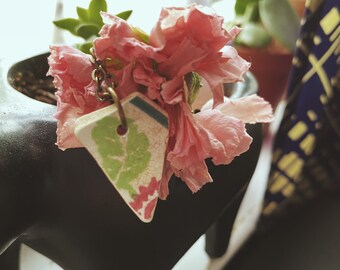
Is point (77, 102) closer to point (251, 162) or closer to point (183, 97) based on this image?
point (183, 97)

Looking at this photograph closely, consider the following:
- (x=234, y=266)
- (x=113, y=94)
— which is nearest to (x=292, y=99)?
(x=234, y=266)

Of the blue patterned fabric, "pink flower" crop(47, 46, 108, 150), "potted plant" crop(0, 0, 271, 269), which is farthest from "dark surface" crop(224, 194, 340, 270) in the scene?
"pink flower" crop(47, 46, 108, 150)

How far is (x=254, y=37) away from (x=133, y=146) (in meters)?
0.46

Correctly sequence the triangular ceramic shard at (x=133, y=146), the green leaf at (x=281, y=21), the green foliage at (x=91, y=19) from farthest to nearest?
the green leaf at (x=281, y=21) → the green foliage at (x=91, y=19) → the triangular ceramic shard at (x=133, y=146)

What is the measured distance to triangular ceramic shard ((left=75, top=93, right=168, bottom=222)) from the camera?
0.19 m

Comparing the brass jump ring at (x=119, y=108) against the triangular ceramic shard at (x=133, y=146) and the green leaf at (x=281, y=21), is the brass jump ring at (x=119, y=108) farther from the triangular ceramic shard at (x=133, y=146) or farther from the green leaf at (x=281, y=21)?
the green leaf at (x=281, y=21)

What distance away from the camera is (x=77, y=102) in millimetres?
216

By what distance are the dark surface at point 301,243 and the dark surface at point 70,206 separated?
16cm

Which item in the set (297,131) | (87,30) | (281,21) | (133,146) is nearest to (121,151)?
(133,146)

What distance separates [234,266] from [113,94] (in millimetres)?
288

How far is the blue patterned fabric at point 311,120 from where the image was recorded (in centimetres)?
39

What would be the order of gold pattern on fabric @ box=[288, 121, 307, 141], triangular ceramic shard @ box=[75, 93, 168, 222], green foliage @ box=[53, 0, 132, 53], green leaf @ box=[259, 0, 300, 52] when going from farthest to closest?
green leaf @ box=[259, 0, 300, 52], gold pattern on fabric @ box=[288, 121, 307, 141], green foliage @ box=[53, 0, 132, 53], triangular ceramic shard @ box=[75, 93, 168, 222]

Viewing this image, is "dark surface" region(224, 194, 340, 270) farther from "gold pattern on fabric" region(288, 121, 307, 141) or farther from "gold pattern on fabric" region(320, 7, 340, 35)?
"gold pattern on fabric" region(320, 7, 340, 35)

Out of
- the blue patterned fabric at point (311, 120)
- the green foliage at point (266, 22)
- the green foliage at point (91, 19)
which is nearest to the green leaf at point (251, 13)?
the green foliage at point (266, 22)
